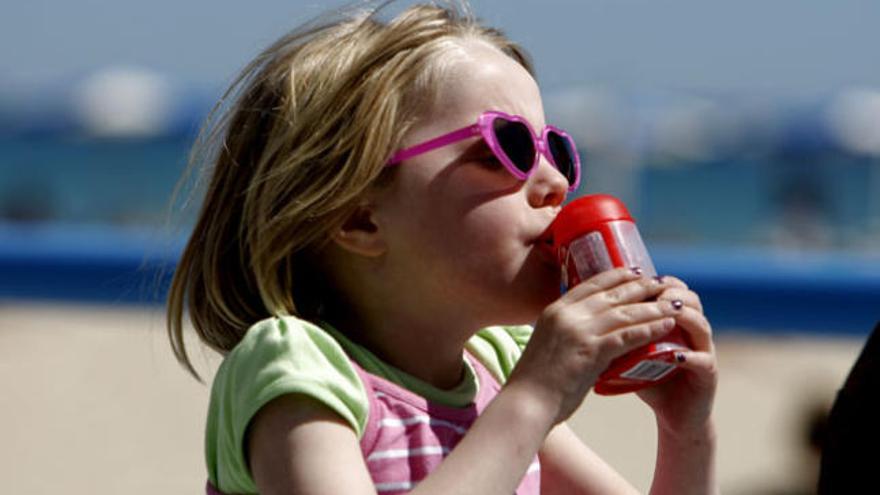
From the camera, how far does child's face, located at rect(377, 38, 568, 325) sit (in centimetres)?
215

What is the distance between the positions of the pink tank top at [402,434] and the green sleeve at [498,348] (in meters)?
0.25

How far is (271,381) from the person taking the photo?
2020 millimetres

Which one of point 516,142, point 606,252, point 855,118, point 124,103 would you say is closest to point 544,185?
point 516,142

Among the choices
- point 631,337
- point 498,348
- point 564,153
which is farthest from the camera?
point 498,348

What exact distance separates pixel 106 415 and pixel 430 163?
435 centimetres

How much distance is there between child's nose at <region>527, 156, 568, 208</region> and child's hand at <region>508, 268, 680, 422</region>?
21cm

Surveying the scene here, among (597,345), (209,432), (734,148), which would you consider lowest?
(734,148)

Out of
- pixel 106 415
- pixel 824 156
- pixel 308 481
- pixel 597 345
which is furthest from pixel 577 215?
pixel 824 156

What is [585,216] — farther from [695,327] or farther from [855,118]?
[855,118]

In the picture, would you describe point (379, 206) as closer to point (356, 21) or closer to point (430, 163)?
point (430, 163)

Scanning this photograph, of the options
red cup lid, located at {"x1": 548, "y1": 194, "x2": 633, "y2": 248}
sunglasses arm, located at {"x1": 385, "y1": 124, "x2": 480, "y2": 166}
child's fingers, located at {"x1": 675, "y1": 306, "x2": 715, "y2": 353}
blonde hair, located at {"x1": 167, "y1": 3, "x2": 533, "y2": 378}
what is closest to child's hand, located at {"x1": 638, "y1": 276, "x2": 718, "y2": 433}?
child's fingers, located at {"x1": 675, "y1": 306, "x2": 715, "y2": 353}

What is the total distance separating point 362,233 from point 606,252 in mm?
371

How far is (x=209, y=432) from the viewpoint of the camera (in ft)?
7.21

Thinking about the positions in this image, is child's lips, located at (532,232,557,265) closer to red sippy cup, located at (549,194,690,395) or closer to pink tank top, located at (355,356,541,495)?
red sippy cup, located at (549,194,690,395)
